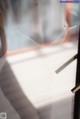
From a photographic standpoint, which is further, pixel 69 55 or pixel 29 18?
pixel 69 55

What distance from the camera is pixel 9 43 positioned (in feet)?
3.56

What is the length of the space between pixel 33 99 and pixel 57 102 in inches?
5.6

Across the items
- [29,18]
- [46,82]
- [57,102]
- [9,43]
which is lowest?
[57,102]

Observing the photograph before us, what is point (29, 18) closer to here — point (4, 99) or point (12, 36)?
point (12, 36)

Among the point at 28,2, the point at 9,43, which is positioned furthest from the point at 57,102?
the point at 28,2

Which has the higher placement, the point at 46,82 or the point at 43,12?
the point at 43,12

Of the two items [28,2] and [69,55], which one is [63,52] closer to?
[69,55]

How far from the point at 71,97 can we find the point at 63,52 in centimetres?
27

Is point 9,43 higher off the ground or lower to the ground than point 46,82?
A: higher

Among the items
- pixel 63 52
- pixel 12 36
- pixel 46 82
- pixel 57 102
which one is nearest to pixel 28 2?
pixel 12 36

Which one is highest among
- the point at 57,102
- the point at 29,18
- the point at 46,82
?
the point at 29,18

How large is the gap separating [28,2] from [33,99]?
52 cm

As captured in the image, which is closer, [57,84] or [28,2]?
[28,2]

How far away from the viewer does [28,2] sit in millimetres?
1056
